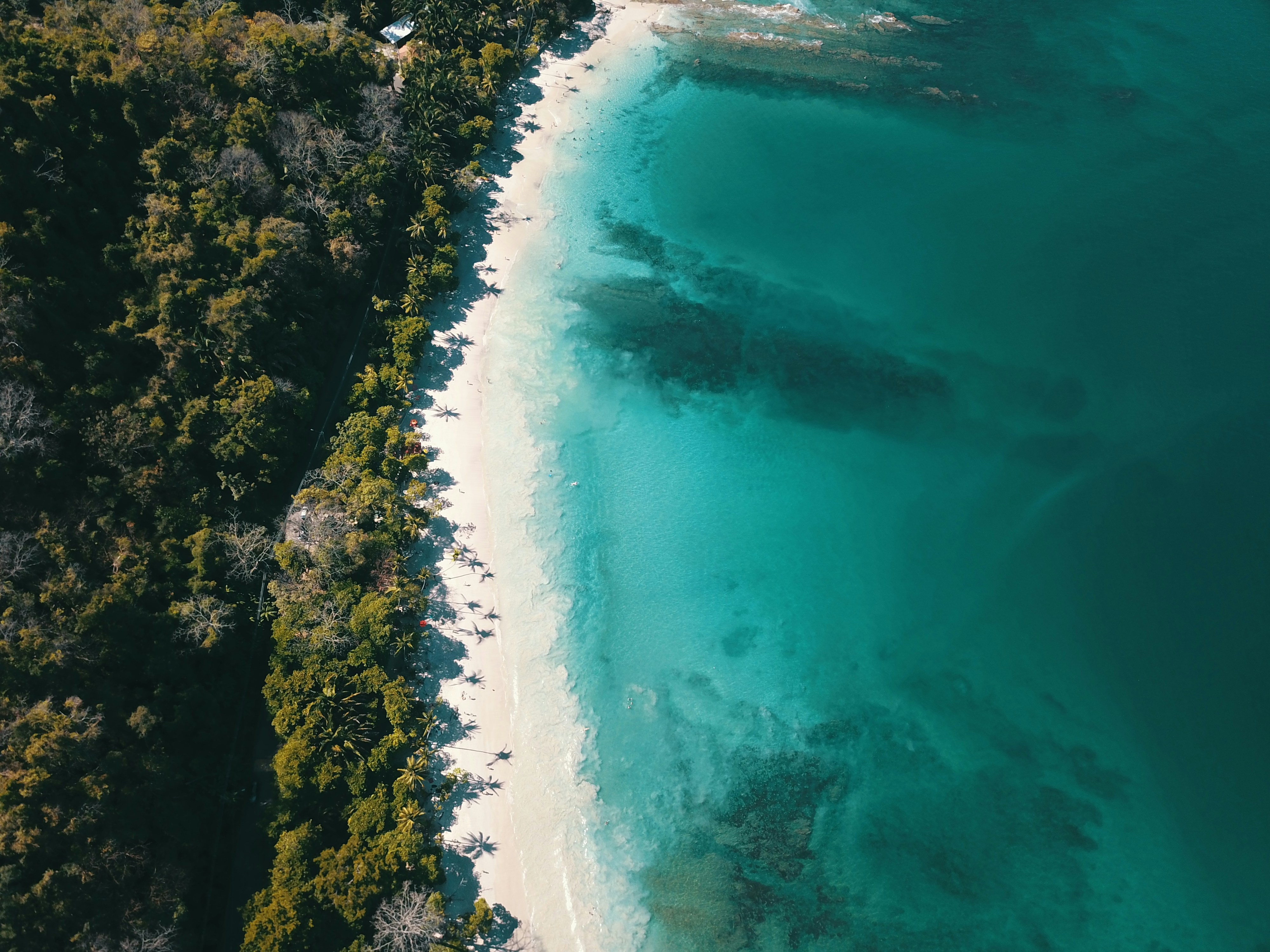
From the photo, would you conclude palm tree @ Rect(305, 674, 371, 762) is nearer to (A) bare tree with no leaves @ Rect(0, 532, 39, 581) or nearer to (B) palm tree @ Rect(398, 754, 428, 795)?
(B) palm tree @ Rect(398, 754, 428, 795)

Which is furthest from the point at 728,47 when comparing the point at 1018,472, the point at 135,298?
the point at 135,298

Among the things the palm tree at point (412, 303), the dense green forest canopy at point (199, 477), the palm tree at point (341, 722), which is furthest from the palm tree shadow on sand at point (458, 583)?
the palm tree at point (341, 722)

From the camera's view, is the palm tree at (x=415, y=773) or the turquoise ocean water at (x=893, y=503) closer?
the palm tree at (x=415, y=773)

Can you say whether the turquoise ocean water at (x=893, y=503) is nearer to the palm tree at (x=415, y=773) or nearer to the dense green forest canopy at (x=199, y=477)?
the palm tree at (x=415, y=773)

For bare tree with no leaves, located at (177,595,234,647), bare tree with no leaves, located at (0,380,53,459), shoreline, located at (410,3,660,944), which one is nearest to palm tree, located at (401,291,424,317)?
shoreline, located at (410,3,660,944)

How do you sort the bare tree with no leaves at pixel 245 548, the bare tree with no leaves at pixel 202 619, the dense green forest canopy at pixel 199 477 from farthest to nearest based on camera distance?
1. the bare tree with no leaves at pixel 245 548
2. the bare tree with no leaves at pixel 202 619
3. the dense green forest canopy at pixel 199 477

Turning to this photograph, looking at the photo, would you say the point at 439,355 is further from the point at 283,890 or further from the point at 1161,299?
the point at 1161,299

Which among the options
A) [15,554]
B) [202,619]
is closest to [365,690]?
[202,619]

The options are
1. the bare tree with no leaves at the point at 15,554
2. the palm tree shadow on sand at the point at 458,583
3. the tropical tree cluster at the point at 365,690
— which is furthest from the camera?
the palm tree shadow on sand at the point at 458,583
